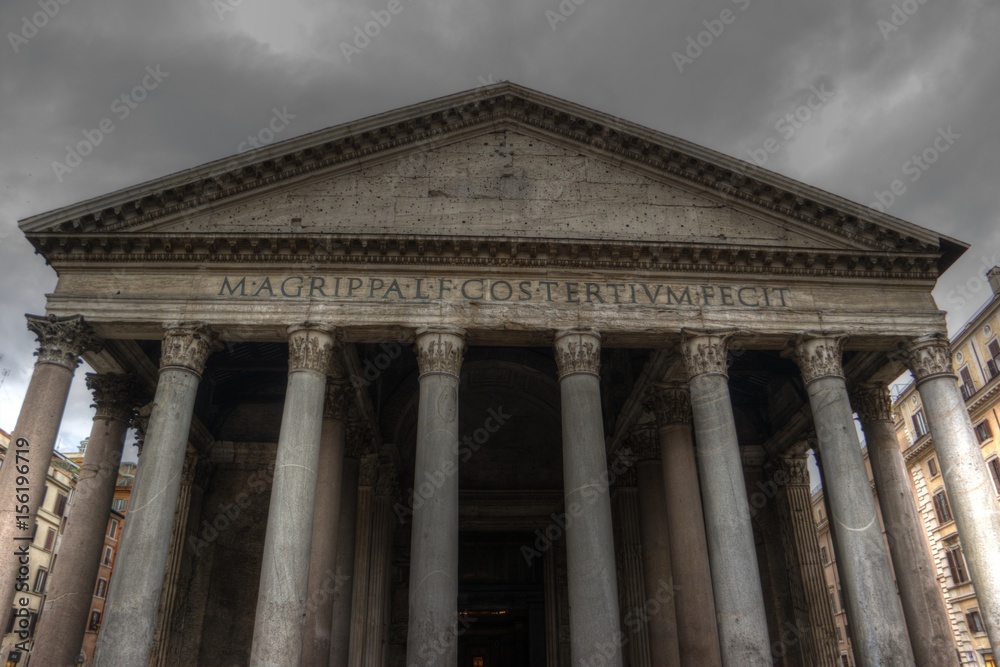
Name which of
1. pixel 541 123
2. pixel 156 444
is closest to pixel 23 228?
pixel 156 444

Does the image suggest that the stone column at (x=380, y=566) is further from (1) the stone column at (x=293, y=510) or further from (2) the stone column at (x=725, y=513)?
(2) the stone column at (x=725, y=513)

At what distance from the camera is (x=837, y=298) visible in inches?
525

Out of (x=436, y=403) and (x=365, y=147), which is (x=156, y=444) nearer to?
(x=436, y=403)

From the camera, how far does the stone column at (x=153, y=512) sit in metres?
10.3

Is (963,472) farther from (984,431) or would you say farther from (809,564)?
(984,431)

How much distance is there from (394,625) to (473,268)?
31.6 feet

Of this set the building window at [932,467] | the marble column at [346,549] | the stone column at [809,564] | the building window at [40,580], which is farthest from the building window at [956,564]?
the building window at [40,580]

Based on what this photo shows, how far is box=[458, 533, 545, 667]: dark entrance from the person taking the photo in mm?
18734

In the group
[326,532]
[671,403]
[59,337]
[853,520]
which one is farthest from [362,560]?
[853,520]

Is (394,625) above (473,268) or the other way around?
the other way around

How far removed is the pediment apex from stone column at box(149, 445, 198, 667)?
6.21 metres

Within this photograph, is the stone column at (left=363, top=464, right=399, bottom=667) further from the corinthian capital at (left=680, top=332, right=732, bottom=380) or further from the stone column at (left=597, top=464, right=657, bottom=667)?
the corinthian capital at (left=680, top=332, right=732, bottom=380)

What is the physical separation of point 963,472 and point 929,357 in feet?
6.81

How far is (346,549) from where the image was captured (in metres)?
15.2
